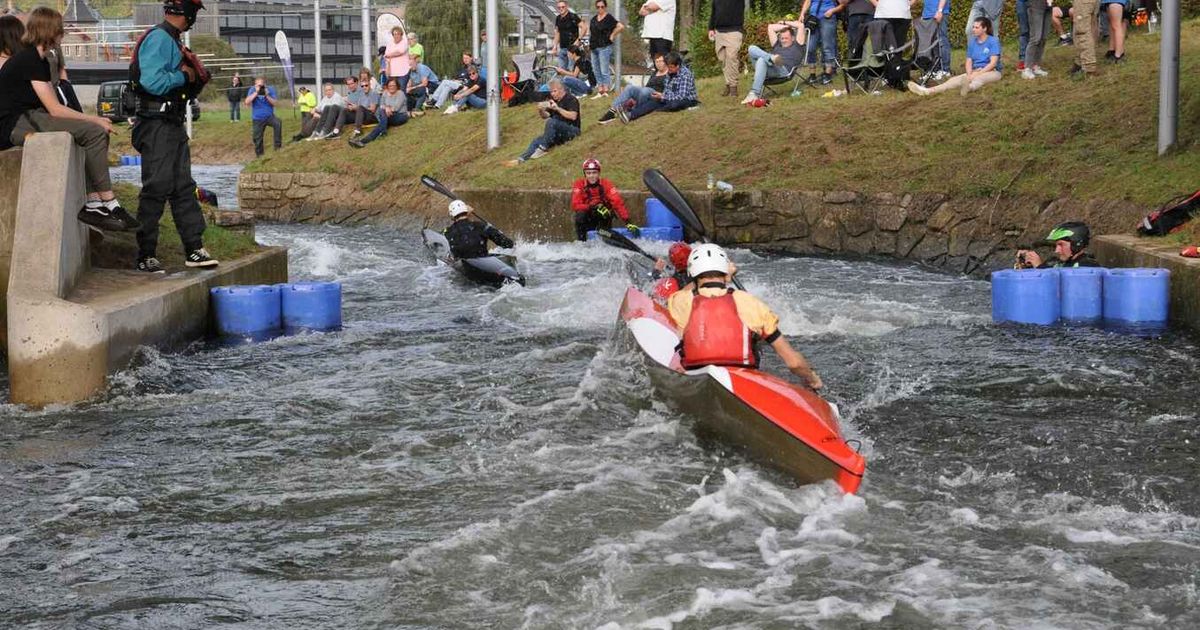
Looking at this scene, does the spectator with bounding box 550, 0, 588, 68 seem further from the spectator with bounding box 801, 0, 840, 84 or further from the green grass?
the green grass

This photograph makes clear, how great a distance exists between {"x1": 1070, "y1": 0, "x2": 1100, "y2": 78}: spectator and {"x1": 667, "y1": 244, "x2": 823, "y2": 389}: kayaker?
11189mm

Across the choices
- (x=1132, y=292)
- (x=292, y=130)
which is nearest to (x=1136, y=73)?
(x=1132, y=292)

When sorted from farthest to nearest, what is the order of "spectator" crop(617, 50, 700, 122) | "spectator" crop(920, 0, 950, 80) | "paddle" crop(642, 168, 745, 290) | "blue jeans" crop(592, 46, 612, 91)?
1. "blue jeans" crop(592, 46, 612, 91)
2. "spectator" crop(617, 50, 700, 122)
3. "spectator" crop(920, 0, 950, 80)
4. "paddle" crop(642, 168, 745, 290)

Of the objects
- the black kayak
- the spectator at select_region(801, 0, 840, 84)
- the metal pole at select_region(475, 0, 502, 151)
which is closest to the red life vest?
the black kayak

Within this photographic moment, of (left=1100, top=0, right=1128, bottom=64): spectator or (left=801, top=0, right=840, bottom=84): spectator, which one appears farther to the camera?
(left=801, top=0, right=840, bottom=84): spectator

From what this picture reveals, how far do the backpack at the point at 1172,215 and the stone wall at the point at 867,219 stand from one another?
1226 mm

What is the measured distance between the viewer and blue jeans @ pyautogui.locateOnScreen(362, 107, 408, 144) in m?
26.3

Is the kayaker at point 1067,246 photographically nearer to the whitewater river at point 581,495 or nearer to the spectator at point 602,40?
the whitewater river at point 581,495

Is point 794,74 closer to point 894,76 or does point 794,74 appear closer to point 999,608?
point 894,76

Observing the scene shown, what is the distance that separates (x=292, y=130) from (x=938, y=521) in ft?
97.1

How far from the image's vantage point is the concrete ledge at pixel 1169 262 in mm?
11070

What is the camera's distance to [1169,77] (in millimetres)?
14242

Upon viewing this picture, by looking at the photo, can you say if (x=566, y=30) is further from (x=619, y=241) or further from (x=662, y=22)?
(x=619, y=241)

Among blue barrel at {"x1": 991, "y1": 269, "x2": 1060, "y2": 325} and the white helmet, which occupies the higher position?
the white helmet
